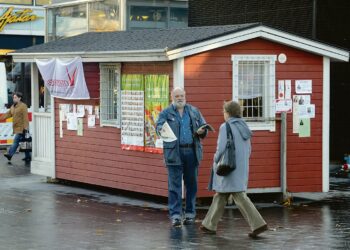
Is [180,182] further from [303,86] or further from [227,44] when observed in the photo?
[303,86]

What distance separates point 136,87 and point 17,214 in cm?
332

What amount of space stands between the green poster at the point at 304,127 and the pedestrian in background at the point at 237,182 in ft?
13.4

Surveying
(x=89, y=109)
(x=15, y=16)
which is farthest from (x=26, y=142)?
(x=15, y=16)

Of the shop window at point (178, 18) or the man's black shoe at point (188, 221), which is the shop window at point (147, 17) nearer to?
the shop window at point (178, 18)

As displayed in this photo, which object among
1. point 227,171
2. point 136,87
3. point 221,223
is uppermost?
point 136,87

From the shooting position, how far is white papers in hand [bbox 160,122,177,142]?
13.3m

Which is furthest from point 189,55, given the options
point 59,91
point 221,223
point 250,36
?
point 59,91

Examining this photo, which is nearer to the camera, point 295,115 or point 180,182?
point 180,182

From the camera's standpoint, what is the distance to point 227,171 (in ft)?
40.0

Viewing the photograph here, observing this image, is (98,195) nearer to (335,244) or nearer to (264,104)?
(264,104)

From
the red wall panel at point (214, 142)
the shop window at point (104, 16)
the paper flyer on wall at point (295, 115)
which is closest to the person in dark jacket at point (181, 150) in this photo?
the red wall panel at point (214, 142)

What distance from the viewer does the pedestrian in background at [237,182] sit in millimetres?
12125

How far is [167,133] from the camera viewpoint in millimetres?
13312

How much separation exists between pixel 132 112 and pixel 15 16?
23190 mm
